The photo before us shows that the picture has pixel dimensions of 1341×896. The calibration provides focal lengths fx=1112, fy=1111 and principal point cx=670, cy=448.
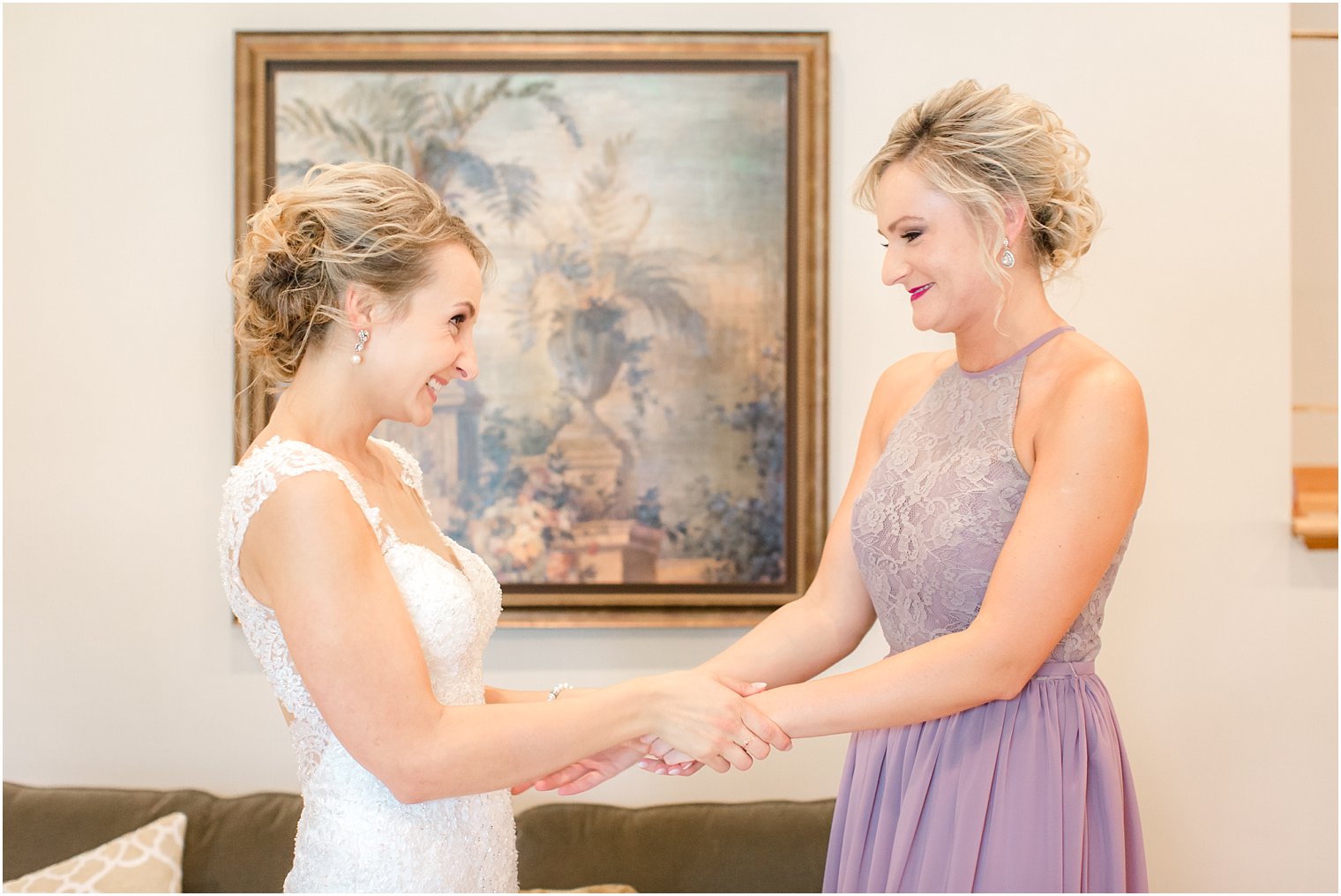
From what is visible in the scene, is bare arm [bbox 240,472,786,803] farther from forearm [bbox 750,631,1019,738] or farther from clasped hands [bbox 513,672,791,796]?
forearm [bbox 750,631,1019,738]

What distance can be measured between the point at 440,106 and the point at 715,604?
136cm

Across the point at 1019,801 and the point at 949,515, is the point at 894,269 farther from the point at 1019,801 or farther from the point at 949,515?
the point at 1019,801

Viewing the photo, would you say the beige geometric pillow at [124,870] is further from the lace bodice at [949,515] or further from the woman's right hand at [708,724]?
the lace bodice at [949,515]

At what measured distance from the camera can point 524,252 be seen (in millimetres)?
2658

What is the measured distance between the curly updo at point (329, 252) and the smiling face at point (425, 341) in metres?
0.02

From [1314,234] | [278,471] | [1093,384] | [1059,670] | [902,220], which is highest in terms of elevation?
[1314,234]

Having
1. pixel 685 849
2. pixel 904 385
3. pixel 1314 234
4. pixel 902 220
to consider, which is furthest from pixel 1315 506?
pixel 685 849

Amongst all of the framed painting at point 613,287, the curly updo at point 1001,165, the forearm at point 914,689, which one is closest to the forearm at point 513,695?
the forearm at point 914,689

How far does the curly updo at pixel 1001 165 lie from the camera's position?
65.5 inches

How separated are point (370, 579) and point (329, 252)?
0.45 metres

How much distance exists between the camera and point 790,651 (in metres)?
2.04

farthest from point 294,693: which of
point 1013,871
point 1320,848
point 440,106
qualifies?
point 1320,848

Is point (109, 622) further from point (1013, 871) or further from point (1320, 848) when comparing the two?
point (1320, 848)

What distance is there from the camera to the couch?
2361 mm
